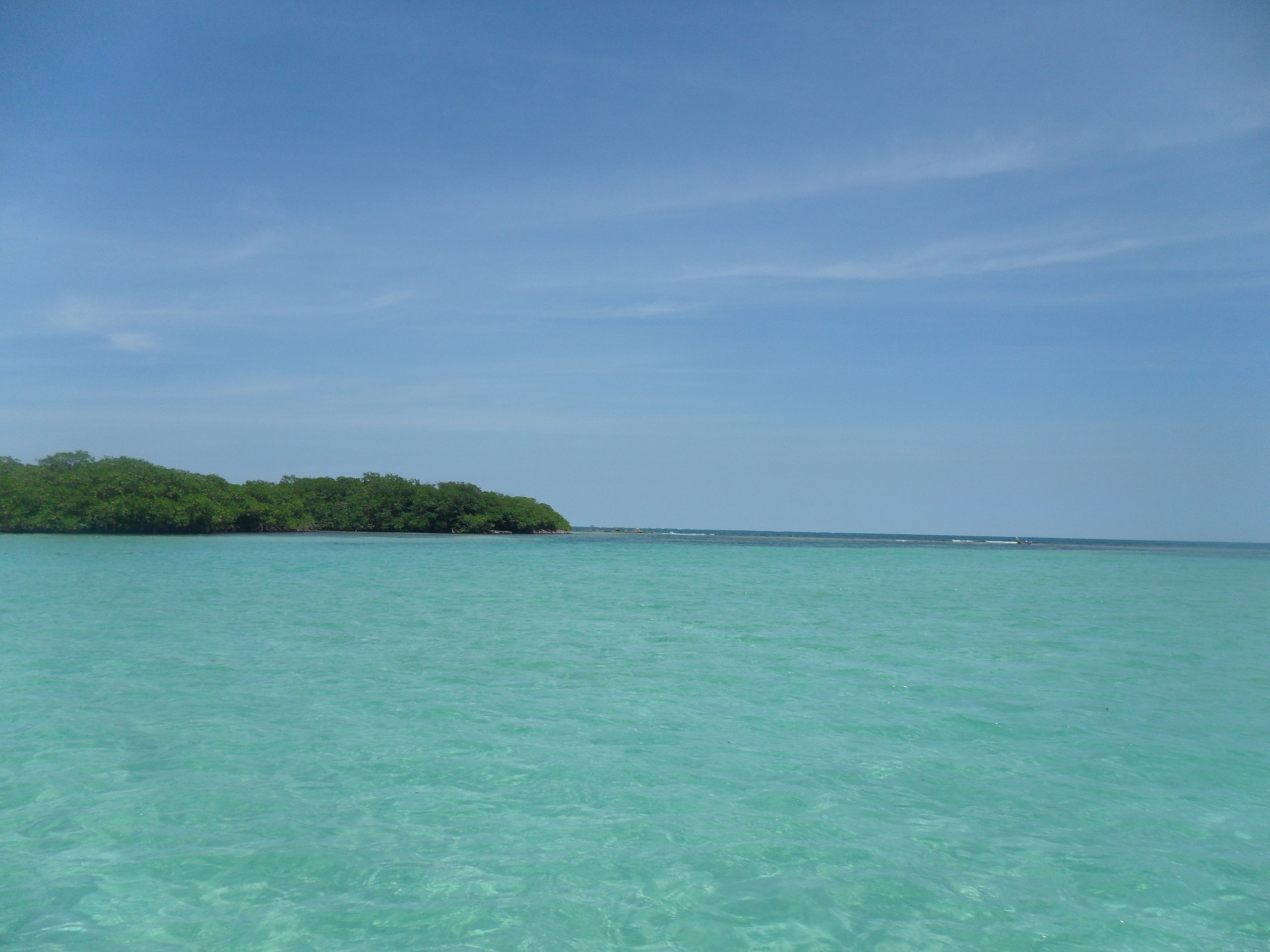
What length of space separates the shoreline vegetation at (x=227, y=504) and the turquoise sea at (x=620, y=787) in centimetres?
3554

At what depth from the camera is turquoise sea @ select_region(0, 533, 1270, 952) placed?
3455 millimetres

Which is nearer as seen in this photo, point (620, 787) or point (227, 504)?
point (620, 787)

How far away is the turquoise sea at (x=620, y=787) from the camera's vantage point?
3455mm

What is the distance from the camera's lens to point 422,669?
28.3ft

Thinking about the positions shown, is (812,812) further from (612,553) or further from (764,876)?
(612,553)

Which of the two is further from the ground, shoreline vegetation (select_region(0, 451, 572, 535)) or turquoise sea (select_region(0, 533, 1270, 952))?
shoreline vegetation (select_region(0, 451, 572, 535))

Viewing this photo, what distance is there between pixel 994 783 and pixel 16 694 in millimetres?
8466

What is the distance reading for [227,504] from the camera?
50.5 m

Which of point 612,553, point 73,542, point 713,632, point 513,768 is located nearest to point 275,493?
point 73,542

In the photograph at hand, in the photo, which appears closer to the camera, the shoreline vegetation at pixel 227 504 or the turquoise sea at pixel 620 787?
the turquoise sea at pixel 620 787

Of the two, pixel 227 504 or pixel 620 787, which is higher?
pixel 227 504

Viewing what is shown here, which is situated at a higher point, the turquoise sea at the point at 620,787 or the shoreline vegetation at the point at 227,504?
the shoreline vegetation at the point at 227,504

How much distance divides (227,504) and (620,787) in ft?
174

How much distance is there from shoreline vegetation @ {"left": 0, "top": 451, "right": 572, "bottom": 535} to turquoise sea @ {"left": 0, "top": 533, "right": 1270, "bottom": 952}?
1399 inches
